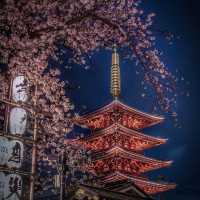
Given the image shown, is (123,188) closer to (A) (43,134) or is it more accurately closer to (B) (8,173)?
(A) (43,134)

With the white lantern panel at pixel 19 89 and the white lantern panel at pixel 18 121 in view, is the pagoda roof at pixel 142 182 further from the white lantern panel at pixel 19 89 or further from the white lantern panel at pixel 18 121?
the white lantern panel at pixel 18 121

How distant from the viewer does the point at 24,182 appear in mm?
12219

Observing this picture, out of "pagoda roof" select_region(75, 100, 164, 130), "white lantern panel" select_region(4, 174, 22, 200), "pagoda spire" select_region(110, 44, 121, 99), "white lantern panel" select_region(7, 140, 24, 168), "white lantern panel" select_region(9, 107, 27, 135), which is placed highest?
"pagoda spire" select_region(110, 44, 121, 99)

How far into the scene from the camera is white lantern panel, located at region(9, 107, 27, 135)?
1233cm

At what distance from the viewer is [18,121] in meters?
12.5

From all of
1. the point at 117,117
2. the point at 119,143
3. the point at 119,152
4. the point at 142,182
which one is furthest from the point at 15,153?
the point at 117,117

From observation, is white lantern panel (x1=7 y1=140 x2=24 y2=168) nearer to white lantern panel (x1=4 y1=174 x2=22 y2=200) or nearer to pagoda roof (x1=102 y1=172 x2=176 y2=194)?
white lantern panel (x1=4 y1=174 x2=22 y2=200)

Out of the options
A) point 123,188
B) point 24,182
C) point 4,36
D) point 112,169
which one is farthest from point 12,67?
point 112,169

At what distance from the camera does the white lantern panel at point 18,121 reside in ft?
40.5

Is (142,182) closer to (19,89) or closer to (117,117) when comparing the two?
(117,117)

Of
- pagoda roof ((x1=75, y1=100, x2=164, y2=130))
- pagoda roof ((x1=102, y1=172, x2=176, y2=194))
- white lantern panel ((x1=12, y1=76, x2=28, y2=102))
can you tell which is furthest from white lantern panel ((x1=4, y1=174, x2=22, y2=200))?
pagoda roof ((x1=75, y1=100, x2=164, y2=130))

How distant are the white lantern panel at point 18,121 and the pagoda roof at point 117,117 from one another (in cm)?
2422

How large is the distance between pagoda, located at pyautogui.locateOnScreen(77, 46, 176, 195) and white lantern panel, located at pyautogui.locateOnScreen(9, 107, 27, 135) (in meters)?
21.2

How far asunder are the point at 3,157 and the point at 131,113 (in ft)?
87.6
